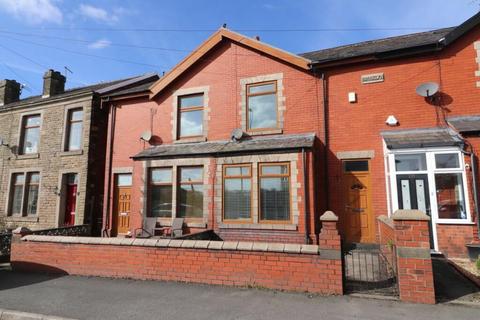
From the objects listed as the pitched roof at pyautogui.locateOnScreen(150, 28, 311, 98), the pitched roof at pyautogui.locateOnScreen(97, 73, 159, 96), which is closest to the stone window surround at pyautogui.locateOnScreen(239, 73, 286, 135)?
the pitched roof at pyautogui.locateOnScreen(150, 28, 311, 98)

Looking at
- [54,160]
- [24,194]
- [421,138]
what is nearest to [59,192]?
[54,160]

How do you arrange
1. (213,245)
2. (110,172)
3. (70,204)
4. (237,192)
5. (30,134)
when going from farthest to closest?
(30,134)
(70,204)
(110,172)
(237,192)
(213,245)

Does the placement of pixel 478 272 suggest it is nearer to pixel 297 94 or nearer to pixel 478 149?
pixel 478 149

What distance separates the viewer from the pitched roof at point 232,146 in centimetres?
999

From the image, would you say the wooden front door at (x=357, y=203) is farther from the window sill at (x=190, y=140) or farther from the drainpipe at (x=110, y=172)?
the drainpipe at (x=110, y=172)

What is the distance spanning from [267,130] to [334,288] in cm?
662

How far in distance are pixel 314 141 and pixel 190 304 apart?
6560 millimetres

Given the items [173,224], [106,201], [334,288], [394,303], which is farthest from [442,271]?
[106,201]

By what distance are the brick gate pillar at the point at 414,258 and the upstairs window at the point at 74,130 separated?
1387 centimetres

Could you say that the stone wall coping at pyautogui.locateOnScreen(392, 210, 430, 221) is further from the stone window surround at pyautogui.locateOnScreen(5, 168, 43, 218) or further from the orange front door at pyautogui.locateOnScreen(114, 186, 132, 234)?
the stone window surround at pyautogui.locateOnScreen(5, 168, 43, 218)

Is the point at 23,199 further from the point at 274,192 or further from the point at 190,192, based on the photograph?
the point at 274,192

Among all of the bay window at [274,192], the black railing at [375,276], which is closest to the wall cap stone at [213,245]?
the black railing at [375,276]

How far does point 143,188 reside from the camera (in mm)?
11922

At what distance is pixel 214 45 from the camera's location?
12.5 meters
